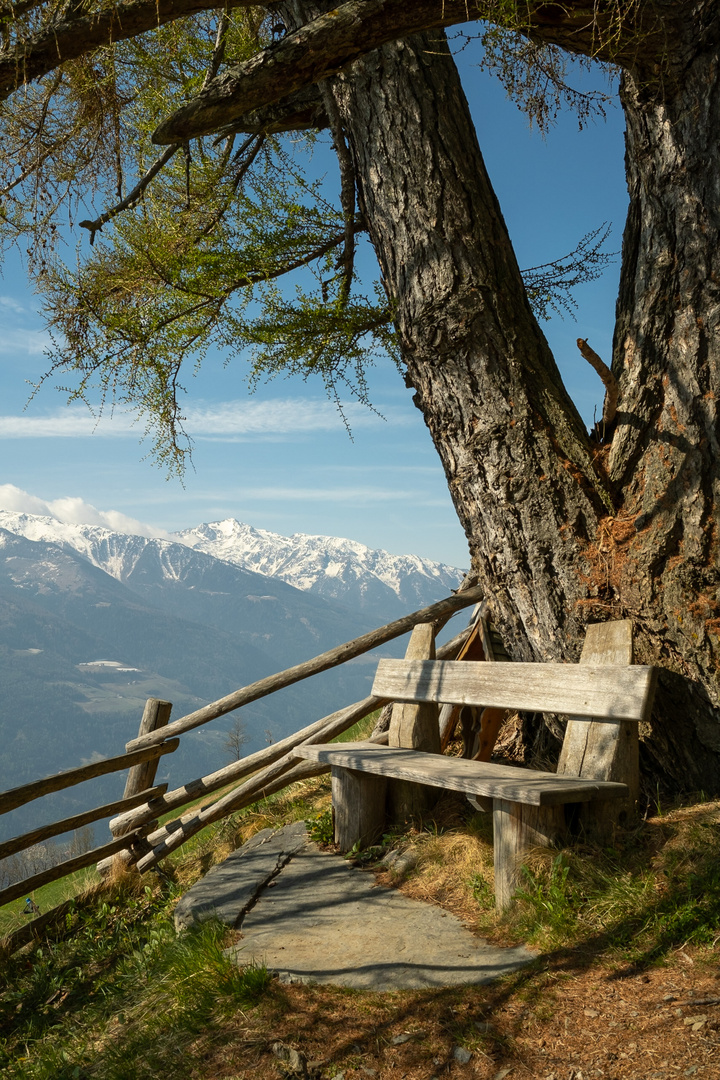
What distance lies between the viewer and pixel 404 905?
370cm

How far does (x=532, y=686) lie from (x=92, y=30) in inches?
135

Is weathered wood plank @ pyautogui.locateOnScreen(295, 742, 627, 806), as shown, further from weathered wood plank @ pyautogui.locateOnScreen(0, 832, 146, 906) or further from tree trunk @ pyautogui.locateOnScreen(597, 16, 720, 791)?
weathered wood plank @ pyautogui.locateOnScreen(0, 832, 146, 906)

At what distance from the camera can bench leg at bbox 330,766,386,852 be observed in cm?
442

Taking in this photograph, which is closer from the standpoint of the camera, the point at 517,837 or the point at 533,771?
the point at 517,837

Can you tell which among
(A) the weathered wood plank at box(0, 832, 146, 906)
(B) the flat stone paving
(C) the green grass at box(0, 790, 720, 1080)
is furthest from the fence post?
(B) the flat stone paving

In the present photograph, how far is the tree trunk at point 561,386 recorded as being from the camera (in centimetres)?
370

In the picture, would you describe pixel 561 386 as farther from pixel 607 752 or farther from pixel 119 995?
pixel 119 995

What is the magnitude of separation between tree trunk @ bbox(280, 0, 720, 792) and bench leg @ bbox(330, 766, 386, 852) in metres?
1.18

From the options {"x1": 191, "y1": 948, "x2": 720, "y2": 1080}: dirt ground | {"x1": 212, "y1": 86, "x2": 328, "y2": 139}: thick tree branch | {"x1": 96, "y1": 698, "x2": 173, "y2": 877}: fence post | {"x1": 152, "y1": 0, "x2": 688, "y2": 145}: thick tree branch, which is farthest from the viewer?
{"x1": 96, "y1": 698, "x2": 173, "y2": 877}: fence post

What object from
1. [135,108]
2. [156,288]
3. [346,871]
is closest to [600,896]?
[346,871]

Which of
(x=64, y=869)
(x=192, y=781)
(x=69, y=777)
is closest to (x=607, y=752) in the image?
(x=192, y=781)

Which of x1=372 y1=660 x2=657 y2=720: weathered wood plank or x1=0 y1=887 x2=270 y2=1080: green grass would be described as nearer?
x1=0 y1=887 x2=270 y2=1080: green grass

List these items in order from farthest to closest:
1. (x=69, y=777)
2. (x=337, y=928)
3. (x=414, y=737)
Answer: (x=69, y=777) → (x=414, y=737) → (x=337, y=928)

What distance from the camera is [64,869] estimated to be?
580 centimetres
